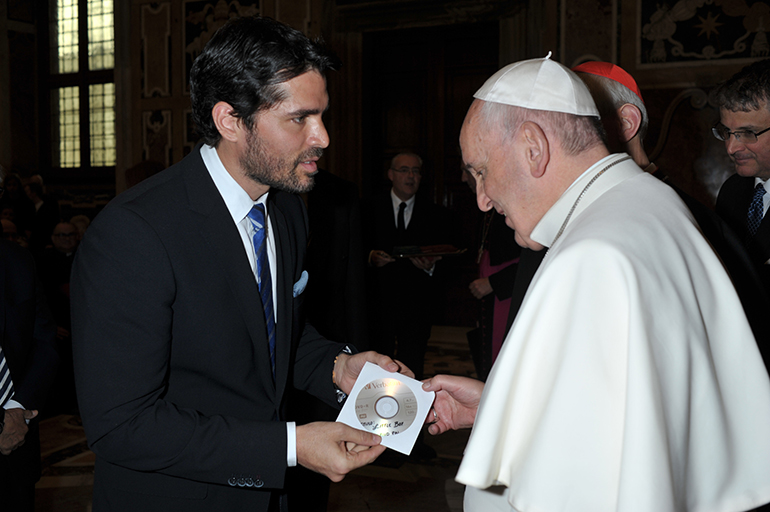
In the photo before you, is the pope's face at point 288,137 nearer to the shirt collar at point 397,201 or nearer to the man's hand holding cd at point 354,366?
the man's hand holding cd at point 354,366

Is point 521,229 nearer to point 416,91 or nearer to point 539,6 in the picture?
point 539,6

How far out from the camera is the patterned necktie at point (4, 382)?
7.83 feet

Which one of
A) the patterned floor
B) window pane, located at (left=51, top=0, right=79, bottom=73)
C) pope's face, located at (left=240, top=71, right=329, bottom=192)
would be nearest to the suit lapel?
pope's face, located at (left=240, top=71, right=329, bottom=192)

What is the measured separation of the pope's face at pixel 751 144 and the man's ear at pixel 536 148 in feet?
6.42

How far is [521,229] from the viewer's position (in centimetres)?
154

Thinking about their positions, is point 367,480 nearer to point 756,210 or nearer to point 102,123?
point 756,210

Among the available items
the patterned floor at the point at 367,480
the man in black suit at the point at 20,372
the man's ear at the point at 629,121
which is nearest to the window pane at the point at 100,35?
the patterned floor at the point at 367,480

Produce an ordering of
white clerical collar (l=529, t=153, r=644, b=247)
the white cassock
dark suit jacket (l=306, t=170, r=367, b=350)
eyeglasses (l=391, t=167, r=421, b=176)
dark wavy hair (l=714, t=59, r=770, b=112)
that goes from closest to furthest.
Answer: the white cassock → white clerical collar (l=529, t=153, r=644, b=247) → dark wavy hair (l=714, t=59, r=770, b=112) → dark suit jacket (l=306, t=170, r=367, b=350) → eyeglasses (l=391, t=167, r=421, b=176)

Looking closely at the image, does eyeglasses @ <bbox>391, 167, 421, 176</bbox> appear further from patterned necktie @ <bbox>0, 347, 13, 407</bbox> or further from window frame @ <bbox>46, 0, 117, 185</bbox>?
window frame @ <bbox>46, 0, 117, 185</bbox>

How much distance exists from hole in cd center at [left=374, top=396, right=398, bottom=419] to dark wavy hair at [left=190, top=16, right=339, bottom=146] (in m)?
0.90

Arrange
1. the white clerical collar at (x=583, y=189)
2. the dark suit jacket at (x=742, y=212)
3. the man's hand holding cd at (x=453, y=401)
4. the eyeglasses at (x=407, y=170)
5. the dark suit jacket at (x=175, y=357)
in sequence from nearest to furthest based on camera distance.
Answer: the white clerical collar at (x=583, y=189) → the dark suit jacket at (x=175, y=357) → the man's hand holding cd at (x=453, y=401) → the dark suit jacket at (x=742, y=212) → the eyeglasses at (x=407, y=170)

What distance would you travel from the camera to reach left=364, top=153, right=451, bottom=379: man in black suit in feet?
18.0

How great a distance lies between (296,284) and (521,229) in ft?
2.67

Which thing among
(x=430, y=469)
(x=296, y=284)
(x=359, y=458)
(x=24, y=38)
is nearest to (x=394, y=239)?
(x=430, y=469)
